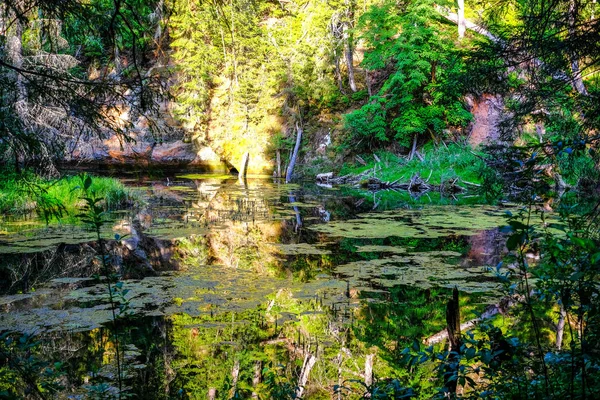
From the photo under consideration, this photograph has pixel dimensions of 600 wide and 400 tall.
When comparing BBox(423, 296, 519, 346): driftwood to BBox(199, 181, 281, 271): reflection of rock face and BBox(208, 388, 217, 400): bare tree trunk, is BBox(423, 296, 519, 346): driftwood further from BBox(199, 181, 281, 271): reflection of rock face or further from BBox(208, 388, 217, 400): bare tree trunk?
BBox(199, 181, 281, 271): reflection of rock face

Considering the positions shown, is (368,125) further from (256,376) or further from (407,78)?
(256,376)

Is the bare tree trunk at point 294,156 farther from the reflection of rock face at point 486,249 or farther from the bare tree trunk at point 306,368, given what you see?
the bare tree trunk at point 306,368

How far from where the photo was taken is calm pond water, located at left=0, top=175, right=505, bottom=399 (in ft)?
15.5

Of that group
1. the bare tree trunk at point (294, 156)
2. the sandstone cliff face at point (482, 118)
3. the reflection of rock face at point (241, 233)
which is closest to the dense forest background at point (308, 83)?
the sandstone cliff face at point (482, 118)

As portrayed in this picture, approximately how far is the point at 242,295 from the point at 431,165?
56.3 feet

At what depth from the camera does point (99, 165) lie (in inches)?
1303

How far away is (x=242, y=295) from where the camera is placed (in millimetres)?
6895

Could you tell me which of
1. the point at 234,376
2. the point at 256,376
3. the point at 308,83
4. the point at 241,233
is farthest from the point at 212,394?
the point at 308,83

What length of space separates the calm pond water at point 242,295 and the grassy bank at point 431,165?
821 centimetres

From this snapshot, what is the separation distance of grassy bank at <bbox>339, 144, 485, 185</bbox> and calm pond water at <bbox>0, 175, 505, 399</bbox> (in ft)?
26.9

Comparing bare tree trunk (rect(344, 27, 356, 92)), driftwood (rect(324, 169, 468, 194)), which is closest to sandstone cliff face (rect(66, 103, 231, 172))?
bare tree trunk (rect(344, 27, 356, 92))

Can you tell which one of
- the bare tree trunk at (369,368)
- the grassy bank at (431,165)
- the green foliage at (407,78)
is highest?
the green foliage at (407,78)

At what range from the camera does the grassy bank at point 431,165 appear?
69.4 feet

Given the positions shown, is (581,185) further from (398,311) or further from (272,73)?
(272,73)
